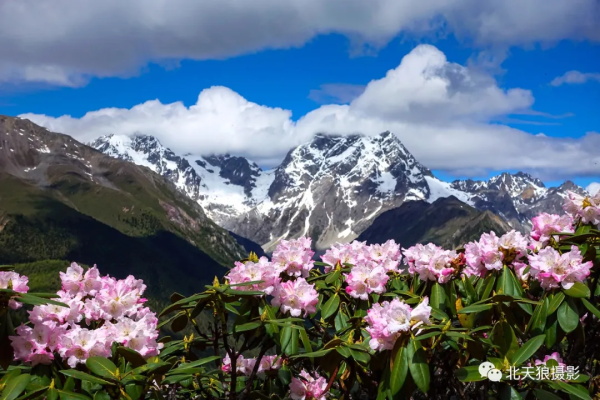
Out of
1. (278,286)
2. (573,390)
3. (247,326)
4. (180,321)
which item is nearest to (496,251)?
(573,390)

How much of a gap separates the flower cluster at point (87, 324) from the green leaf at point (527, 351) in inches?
125

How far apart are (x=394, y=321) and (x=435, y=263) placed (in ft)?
6.19

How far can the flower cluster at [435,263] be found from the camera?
6023 mm

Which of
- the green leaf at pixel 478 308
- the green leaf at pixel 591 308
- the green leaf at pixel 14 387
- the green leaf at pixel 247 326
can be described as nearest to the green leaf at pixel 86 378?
the green leaf at pixel 14 387

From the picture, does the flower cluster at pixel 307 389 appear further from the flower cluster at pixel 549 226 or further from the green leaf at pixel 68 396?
the flower cluster at pixel 549 226

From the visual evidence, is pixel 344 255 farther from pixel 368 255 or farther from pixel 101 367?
pixel 101 367

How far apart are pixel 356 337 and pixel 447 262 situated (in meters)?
1.39

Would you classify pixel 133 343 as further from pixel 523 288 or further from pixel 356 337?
pixel 523 288

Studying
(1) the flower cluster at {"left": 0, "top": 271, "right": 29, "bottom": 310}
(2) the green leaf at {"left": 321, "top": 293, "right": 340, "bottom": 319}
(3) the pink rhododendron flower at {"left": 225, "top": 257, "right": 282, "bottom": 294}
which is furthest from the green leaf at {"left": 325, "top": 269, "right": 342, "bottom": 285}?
(1) the flower cluster at {"left": 0, "top": 271, "right": 29, "bottom": 310}

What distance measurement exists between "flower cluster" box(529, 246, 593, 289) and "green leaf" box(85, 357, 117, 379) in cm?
386

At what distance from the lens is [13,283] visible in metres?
4.63

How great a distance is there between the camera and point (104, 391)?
13.6 feet

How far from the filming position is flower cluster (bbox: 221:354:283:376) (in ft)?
20.3

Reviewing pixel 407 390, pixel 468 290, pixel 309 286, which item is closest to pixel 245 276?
pixel 309 286
